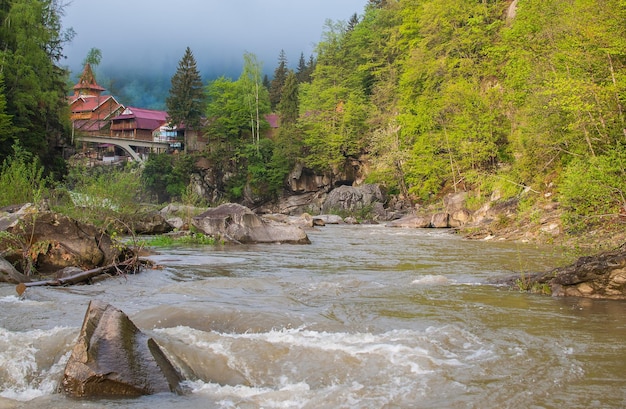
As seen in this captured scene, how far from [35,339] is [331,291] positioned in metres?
5.21

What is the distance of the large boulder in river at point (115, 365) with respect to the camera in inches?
172

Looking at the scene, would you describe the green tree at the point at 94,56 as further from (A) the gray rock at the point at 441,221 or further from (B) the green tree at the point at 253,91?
(A) the gray rock at the point at 441,221

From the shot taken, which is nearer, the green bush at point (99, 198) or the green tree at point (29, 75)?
the green bush at point (99, 198)

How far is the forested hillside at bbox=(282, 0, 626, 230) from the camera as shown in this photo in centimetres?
1570

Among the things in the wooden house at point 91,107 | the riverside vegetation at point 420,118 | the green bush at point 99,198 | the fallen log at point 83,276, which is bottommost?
the fallen log at point 83,276

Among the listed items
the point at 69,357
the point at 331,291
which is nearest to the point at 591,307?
the point at 331,291

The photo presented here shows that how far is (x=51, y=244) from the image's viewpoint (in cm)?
1084

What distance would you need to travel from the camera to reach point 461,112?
34312mm

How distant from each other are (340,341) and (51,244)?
7.63 metres

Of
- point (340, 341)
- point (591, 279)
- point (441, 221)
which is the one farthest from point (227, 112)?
point (340, 341)

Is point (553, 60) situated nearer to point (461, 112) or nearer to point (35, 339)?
point (461, 112)

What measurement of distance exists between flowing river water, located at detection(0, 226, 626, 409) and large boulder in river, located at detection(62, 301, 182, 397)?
16 cm

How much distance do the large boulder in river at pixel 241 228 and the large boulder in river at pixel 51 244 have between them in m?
7.94

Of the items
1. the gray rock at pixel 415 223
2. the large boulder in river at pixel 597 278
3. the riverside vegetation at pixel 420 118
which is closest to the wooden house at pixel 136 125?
the riverside vegetation at pixel 420 118
